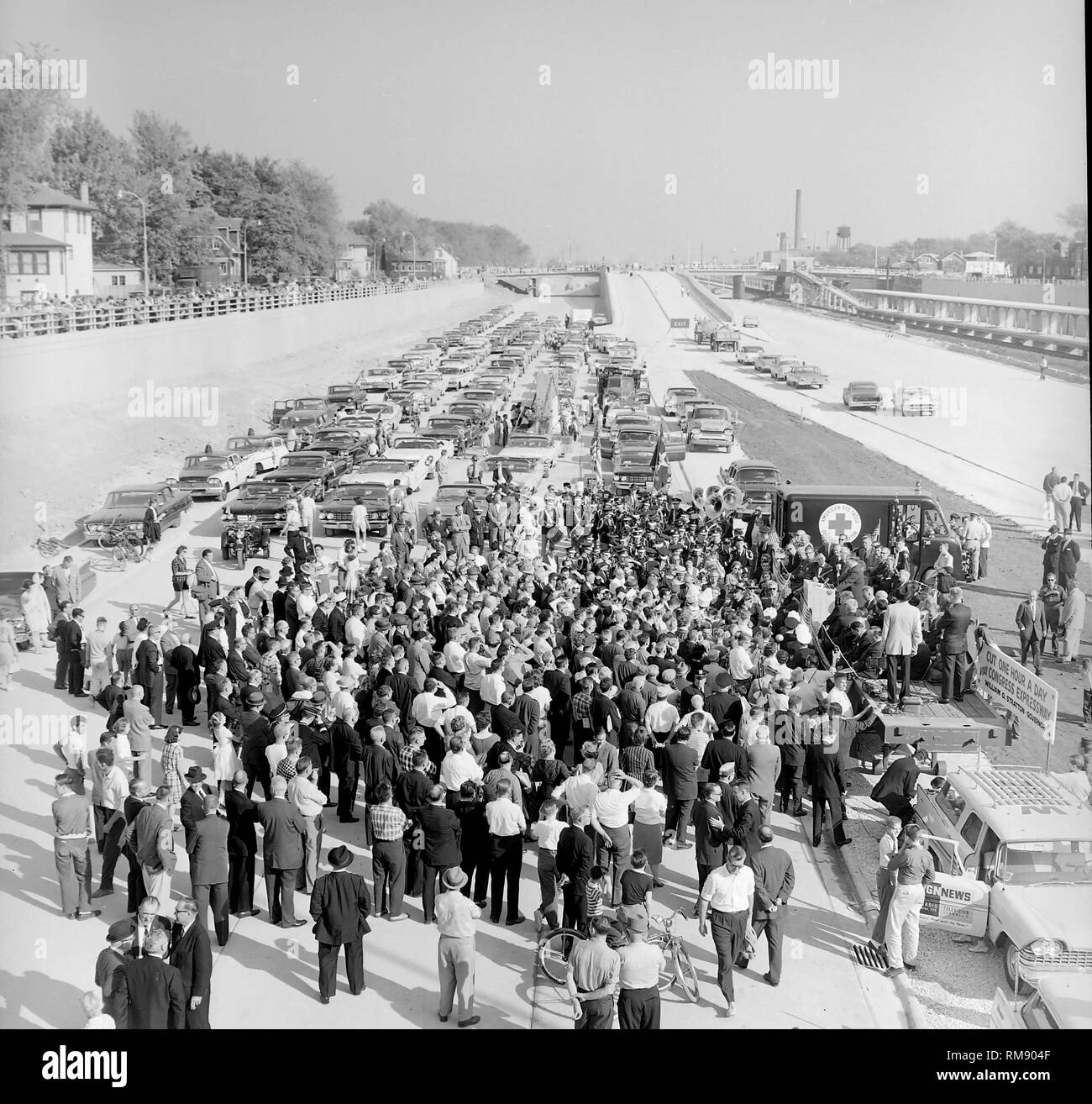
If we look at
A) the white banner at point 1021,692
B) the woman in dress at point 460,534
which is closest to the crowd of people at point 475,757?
the white banner at point 1021,692

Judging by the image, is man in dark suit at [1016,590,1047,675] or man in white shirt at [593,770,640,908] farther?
man in dark suit at [1016,590,1047,675]

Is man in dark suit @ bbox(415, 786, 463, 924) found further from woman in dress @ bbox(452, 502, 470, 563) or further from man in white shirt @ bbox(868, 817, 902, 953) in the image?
woman in dress @ bbox(452, 502, 470, 563)

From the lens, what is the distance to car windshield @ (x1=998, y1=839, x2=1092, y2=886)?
10203mm

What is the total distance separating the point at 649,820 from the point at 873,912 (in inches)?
85.7

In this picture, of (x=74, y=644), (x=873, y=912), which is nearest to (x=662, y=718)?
(x=873, y=912)

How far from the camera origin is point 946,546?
20.9 m

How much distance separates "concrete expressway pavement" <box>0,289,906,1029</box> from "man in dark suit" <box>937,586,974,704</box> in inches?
172

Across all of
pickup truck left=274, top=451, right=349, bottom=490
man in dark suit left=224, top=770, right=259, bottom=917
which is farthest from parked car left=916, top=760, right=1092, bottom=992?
pickup truck left=274, top=451, right=349, bottom=490

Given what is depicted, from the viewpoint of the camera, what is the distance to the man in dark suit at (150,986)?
8141mm

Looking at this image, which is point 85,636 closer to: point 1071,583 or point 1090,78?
point 1090,78

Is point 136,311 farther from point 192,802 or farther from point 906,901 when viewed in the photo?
point 906,901

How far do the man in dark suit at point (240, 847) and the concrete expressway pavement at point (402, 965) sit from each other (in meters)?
0.20
